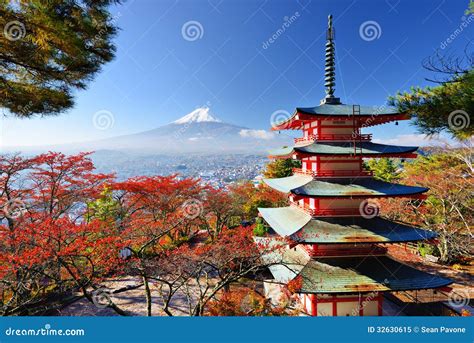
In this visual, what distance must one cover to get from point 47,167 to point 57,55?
9.97 meters

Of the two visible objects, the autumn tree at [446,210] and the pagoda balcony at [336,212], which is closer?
the pagoda balcony at [336,212]

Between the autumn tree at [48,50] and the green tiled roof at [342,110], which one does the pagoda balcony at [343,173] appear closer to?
the green tiled roof at [342,110]

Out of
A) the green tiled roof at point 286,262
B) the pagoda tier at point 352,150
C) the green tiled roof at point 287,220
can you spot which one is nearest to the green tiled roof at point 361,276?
the green tiled roof at point 286,262

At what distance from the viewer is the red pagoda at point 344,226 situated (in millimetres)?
7855

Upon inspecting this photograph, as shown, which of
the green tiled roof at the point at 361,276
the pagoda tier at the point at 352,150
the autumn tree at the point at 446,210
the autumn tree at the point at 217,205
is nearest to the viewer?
the green tiled roof at the point at 361,276

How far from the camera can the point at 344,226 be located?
8453 millimetres

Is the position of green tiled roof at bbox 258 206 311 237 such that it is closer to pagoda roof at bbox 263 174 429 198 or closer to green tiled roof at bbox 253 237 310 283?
green tiled roof at bbox 253 237 310 283

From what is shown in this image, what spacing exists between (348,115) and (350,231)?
4228 mm

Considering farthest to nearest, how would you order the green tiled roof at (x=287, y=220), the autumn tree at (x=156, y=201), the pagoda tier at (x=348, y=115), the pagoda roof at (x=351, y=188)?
1. the autumn tree at (x=156, y=201)
2. the green tiled roof at (x=287, y=220)
3. the pagoda tier at (x=348, y=115)
4. the pagoda roof at (x=351, y=188)

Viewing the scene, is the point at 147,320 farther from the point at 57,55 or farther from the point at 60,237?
the point at 57,55

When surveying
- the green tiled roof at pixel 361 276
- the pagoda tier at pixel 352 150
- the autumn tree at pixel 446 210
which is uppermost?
the pagoda tier at pixel 352 150

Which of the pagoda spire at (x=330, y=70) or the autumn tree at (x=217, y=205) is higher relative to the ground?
the pagoda spire at (x=330, y=70)

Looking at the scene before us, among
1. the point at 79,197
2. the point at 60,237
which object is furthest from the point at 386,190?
the point at 79,197

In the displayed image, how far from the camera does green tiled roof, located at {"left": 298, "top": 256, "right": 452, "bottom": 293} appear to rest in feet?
25.1
